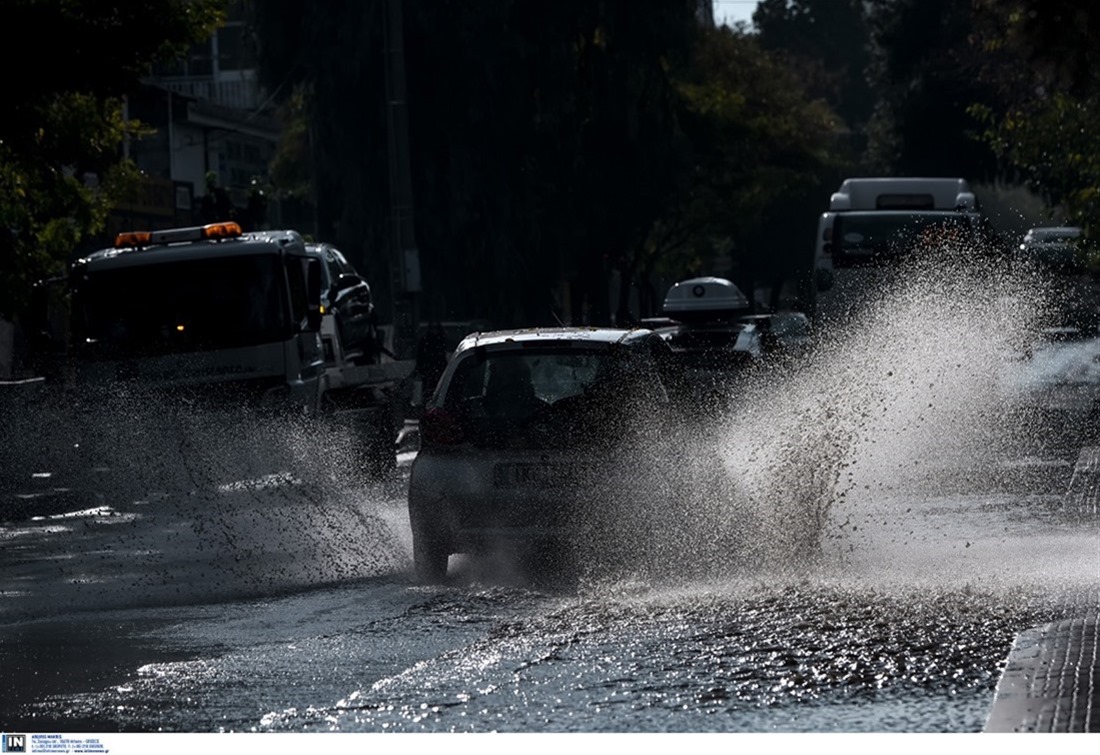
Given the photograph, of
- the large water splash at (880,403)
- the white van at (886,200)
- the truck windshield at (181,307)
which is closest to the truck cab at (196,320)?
the truck windshield at (181,307)

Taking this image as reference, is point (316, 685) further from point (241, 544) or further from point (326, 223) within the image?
point (326, 223)

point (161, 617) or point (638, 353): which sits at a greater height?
point (638, 353)

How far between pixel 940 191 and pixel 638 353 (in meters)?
22.2

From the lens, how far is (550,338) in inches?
497

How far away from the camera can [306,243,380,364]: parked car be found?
2277 cm

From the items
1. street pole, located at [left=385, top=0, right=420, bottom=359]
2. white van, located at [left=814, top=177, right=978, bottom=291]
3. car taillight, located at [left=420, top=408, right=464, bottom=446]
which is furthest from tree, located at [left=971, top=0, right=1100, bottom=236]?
street pole, located at [left=385, top=0, right=420, bottom=359]

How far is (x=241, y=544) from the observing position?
15.8m

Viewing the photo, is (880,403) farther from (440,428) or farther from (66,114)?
(66,114)

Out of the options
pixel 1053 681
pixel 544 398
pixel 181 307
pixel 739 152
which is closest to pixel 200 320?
pixel 181 307

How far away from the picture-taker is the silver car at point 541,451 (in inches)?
478

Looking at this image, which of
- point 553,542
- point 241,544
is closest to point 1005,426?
point 241,544

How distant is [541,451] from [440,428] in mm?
639

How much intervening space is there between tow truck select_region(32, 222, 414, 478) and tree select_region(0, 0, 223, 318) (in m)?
2.49

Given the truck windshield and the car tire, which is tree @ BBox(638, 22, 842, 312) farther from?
the car tire
